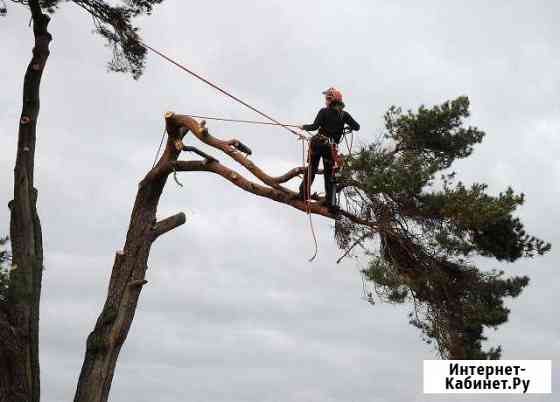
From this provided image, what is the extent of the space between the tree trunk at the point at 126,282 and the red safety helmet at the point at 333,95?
8.63 feet

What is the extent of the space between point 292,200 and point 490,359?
3.35 m

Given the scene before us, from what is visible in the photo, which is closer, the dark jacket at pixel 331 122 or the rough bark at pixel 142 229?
the dark jacket at pixel 331 122

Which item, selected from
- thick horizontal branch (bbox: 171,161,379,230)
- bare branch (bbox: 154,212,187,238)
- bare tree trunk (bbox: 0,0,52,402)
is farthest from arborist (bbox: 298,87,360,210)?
bare tree trunk (bbox: 0,0,52,402)

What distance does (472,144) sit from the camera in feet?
36.3

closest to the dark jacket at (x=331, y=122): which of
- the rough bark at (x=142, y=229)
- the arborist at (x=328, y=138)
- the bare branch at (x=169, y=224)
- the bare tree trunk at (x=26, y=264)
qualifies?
the arborist at (x=328, y=138)

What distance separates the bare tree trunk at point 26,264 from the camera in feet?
34.1

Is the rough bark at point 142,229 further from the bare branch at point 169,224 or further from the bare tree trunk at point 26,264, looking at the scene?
the bare tree trunk at point 26,264

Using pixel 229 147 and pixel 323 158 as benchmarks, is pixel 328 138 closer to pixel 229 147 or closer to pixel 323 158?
pixel 323 158

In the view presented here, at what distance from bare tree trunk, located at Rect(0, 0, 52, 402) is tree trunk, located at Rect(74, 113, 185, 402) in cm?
75

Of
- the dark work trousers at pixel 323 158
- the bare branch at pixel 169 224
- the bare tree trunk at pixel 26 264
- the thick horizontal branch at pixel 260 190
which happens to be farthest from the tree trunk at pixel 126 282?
the dark work trousers at pixel 323 158

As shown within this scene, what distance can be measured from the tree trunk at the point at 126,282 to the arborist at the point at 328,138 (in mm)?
2489

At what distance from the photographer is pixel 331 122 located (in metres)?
9.92

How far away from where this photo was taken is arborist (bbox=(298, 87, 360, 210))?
986 centimetres

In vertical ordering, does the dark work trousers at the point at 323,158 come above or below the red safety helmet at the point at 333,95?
below
